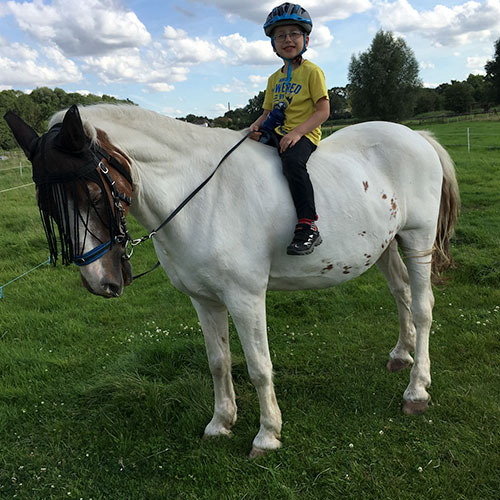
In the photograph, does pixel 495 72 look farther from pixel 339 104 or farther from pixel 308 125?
pixel 308 125

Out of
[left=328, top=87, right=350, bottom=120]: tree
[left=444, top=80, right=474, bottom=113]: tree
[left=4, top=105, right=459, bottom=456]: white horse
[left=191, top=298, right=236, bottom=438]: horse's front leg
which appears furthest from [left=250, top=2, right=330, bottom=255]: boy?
[left=444, top=80, right=474, bottom=113]: tree

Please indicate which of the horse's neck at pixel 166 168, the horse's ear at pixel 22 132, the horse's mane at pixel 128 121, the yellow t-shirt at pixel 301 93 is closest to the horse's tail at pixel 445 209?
the yellow t-shirt at pixel 301 93

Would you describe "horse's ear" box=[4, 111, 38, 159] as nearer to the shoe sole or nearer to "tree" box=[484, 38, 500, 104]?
the shoe sole

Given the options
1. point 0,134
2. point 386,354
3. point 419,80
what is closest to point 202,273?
point 386,354

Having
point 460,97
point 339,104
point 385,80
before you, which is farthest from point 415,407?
point 460,97

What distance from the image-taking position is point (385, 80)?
48.1 metres

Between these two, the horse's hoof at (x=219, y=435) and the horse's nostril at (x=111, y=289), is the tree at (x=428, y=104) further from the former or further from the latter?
the horse's nostril at (x=111, y=289)

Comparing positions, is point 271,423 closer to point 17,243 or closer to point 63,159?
point 63,159

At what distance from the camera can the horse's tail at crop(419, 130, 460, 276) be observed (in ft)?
13.6

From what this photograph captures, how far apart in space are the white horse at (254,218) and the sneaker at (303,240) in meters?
0.11

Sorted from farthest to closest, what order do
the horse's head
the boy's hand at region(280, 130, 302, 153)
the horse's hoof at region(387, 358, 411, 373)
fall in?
the horse's hoof at region(387, 358, 411, 373) < the boy's hand at region(280, 130, 302, 153) < the horse's head

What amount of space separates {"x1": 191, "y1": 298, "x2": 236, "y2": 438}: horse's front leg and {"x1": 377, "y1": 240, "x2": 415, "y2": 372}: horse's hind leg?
5.96ft

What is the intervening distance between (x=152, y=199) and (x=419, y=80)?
53574mm

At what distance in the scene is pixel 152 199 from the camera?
8.82 feet
